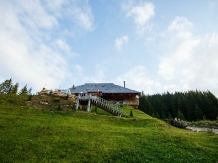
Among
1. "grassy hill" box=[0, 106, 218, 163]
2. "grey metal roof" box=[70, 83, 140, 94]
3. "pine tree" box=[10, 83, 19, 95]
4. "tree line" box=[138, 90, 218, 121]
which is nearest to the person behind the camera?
"grassy hill" box=[0, 106, 218, 163]

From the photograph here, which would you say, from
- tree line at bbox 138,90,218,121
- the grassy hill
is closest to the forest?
tree line at bbox 138,90,218,121

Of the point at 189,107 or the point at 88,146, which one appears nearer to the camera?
the point at 88,146

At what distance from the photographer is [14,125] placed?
43.1ft

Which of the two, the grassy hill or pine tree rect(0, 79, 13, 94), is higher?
pine tree rect(0, 79, 13, 94)

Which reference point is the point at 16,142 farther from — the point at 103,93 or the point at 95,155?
the point at 103,93

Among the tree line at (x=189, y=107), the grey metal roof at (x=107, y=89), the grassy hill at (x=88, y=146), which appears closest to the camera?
the grassy hill at (x=88, y=146)

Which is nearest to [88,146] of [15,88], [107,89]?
[107,89]

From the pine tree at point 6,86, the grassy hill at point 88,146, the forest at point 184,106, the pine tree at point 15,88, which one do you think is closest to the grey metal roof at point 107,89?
the forest at point 184,106

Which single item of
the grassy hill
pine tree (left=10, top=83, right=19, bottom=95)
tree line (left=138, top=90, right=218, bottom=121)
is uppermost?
pine tree (left=10, top=83, right=19, bottom=95)

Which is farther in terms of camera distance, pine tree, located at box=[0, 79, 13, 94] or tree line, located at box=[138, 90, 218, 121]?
pine tree, located at box=[0, 79, 13, 94]

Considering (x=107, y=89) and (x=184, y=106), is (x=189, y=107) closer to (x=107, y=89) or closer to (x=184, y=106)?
(x=184, y=106)

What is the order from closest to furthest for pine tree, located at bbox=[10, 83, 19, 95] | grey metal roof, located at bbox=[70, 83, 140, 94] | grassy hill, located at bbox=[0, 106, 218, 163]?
1. grassy hill, located at bbox=[0, 106, 218, 163]
2. grey metal roof, located at bbox=[70, 83, 140, 94]
3. pine tree, located at bbox=[10, 83, 19, 95]

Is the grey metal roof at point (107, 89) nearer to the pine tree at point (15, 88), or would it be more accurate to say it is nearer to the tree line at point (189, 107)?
the tree line at point (189, 107)

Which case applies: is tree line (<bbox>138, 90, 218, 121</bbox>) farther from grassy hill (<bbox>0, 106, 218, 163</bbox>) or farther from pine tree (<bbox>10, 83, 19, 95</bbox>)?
pine tree (<bbox>10, 83, 19, 95</bbox>)
